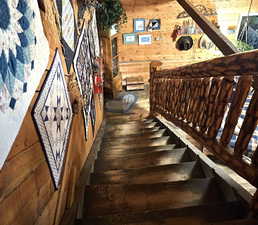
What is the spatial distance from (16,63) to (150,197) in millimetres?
1057

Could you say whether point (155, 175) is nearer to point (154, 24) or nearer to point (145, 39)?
point (145, 39)

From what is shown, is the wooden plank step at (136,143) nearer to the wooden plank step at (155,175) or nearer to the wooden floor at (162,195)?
the wooden floor at (162,195)

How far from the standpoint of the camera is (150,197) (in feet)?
3.94

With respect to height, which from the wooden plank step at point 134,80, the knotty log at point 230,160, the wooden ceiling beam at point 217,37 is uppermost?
the wooden ceiling beam at point 217,37

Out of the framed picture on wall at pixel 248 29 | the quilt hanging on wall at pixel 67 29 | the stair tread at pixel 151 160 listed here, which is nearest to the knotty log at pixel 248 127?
the stair tread at pixel 151 160

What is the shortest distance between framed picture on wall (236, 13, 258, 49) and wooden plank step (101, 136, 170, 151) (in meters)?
4.98

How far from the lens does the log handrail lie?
878 millimetres

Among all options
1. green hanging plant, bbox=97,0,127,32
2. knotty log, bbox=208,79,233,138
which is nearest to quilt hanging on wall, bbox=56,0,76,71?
knotty log, bbox=208,79,233,138

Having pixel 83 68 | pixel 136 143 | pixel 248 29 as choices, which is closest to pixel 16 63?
pixel 83 68

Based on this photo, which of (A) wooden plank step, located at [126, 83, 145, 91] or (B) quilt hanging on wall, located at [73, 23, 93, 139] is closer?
(B) quilt hanging on wall, located at [73, 23, 93, 139]

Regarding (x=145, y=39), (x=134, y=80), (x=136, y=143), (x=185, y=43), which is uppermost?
(x=145, y=39)

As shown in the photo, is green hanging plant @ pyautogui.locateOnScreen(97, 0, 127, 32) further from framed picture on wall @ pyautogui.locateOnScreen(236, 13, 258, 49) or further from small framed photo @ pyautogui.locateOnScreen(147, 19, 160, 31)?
framed picture on wall @ pyautogui.locateOnScreen(236, 13, 258, 49)

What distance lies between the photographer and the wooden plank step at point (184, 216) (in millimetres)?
934

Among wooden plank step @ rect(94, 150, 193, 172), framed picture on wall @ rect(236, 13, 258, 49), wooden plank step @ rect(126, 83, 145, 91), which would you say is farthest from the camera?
wooden plank step @ rect(126, 83, 145, 91)
